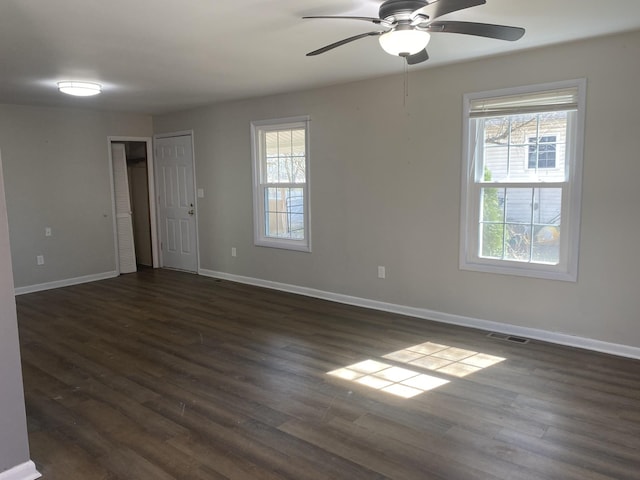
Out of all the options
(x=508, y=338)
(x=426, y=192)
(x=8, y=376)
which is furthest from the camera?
(x=426, y=192)

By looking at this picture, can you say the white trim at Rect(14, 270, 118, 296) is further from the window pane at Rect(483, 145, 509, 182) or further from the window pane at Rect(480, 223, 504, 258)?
the window pane at Rect(483, 145, 509, 182)

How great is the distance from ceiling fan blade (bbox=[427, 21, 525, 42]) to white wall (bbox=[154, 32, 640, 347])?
1376 mm

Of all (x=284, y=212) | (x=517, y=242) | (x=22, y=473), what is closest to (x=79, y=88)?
(x=284, y=212)

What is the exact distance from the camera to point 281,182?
5539 mm

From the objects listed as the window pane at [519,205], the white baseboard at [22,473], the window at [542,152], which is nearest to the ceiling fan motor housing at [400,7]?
the window at [542,152]

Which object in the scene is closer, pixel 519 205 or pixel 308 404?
pixel 308 404

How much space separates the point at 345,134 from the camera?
15.7 feet

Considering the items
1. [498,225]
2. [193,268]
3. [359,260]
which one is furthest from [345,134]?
[193,268]

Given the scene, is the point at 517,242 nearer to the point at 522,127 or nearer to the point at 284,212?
the point at 522,127

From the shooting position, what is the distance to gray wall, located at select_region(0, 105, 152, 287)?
557cm

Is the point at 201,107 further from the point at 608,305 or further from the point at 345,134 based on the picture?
the point at 608,305

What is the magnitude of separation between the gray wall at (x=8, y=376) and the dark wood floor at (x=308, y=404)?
0.22m

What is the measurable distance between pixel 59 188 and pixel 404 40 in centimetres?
521

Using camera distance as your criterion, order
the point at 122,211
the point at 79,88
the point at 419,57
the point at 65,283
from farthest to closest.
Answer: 1. the point at 122,211
2. the point at 65,283
3. the point at 79,88
4. the point at 419,57
